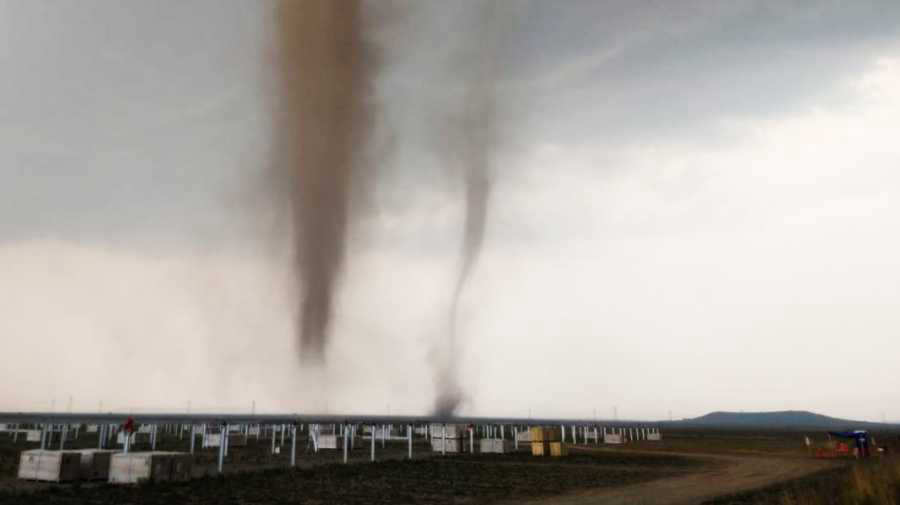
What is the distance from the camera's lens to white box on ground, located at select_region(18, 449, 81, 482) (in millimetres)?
24422

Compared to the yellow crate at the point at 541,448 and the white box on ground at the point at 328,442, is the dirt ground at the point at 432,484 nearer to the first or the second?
the yellow crate at the point at 541,448

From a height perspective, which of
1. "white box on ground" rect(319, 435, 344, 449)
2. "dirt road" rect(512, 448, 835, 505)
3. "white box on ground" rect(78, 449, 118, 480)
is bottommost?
"dirt road" rect(512, 448, 835, 505)

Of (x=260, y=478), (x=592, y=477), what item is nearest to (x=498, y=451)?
(x=592, y=477)

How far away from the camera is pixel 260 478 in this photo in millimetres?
28906

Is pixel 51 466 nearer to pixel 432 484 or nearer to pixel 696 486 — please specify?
pixel 432 484

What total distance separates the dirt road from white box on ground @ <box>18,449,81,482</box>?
59.7 feet

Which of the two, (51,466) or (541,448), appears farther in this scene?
(541,448)

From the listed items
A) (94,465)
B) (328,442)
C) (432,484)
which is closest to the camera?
(94,465)

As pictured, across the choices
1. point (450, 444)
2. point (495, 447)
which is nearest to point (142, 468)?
point (450, 444)

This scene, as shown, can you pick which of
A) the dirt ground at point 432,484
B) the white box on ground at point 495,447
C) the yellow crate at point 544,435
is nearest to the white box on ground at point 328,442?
the white box on ground at point 495,447

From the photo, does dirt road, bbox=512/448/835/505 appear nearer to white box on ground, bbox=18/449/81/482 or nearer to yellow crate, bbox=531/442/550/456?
yellow crate, bbox=531/442/550/456

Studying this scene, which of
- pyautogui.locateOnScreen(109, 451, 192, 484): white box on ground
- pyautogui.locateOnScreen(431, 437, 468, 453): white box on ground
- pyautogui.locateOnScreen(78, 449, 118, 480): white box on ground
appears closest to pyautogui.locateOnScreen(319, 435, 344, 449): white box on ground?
pyautogui.locateOnScreen(431, 437, 468, 453): white box on ground

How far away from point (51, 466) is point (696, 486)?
27.7 metres

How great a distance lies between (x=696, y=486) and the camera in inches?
1118
